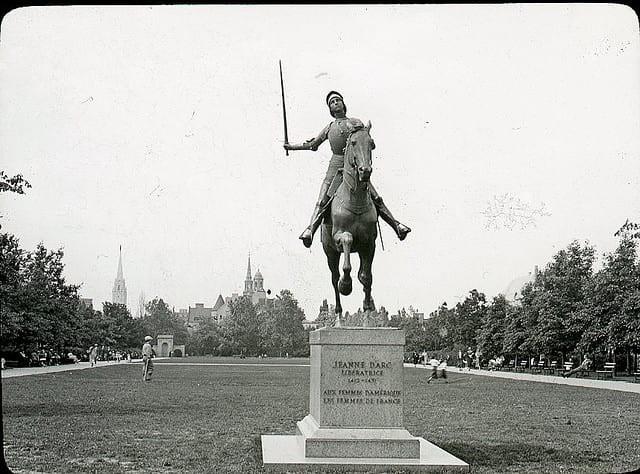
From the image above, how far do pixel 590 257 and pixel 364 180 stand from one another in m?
45.9

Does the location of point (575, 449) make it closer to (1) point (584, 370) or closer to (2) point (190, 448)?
(2) point (190, 448)

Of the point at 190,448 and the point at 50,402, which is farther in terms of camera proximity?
the point at 50,402

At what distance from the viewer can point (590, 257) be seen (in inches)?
2156

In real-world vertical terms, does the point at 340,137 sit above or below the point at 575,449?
above

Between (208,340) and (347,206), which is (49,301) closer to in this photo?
(347,206)

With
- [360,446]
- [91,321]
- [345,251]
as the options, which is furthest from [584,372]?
[360,446]

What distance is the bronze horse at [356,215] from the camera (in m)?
12.0

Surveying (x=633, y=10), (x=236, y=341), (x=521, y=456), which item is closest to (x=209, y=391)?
(x=521, y=456)

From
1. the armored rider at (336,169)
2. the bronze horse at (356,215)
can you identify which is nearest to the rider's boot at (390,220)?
the armored rider at (336,169)

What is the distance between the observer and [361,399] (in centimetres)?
1194

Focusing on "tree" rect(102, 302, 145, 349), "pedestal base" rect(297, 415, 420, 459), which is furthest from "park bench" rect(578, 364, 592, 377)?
"tree" rect(102, 302, 145, 349)

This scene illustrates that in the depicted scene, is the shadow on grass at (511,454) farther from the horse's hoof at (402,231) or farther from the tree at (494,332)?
the tree at (494,332)

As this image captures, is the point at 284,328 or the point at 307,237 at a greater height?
the point at 284,328

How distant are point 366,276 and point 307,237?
106 centimetres
